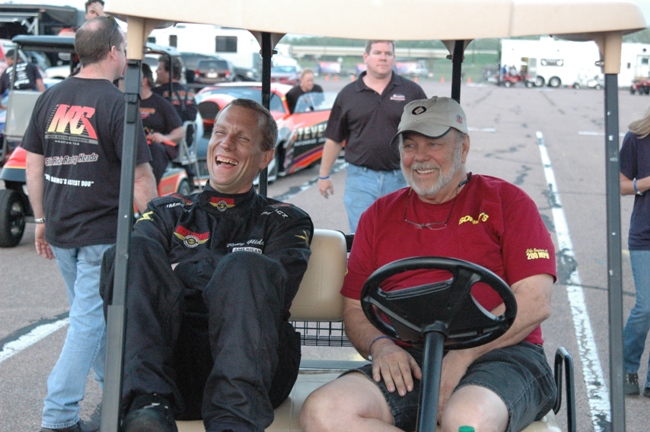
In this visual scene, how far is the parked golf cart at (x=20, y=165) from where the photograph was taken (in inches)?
290

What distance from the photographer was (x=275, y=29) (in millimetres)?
2232

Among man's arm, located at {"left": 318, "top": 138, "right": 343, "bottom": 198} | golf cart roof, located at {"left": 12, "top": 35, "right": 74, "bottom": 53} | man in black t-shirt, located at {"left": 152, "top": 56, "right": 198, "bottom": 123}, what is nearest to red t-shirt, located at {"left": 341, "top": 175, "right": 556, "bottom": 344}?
man's arm, located at {"left": 318, "top": 138, "right": 343, "bottom": 198}

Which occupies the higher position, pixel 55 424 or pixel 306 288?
pixel 306 288

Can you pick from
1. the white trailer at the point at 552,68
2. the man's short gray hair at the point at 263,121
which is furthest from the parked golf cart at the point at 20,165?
the white trailer at the point at 552,68

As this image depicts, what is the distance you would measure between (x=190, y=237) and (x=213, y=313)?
1.69 ft

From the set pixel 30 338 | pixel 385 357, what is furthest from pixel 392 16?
pixel 30 338

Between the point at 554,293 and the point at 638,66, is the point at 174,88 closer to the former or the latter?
the point at 554,293

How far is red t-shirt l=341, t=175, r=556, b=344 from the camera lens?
9.61 feet

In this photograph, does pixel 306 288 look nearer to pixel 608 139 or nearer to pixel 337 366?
pixel 337 366

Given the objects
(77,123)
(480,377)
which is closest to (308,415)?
(480,377)

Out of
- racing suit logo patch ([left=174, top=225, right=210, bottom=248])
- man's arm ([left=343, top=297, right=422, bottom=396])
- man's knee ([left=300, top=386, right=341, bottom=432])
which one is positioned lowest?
Result: man's knee ([left=300, top=386, right=341, bottom=432])

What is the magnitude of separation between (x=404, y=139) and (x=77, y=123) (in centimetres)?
147

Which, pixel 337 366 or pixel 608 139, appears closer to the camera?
pixel 608 139

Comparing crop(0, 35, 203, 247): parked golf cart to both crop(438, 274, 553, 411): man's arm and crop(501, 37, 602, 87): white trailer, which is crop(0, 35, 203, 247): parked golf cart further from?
crop(501, 37, 602, 87): white trailer
